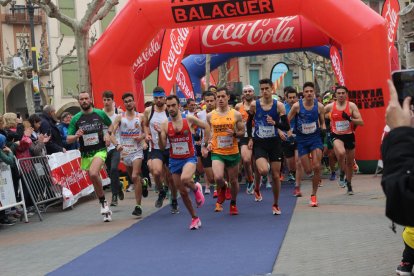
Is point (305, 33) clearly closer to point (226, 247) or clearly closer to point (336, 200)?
point (336, 200)

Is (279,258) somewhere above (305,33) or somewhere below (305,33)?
below

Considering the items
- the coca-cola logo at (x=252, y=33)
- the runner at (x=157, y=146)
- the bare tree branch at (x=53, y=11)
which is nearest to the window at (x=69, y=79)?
the bare tree branch at (x=53, y=11)

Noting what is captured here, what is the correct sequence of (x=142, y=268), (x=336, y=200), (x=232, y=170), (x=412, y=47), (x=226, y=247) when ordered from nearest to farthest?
(x=142, y=268) → (x=226, y=247) → (x=412, y=47) → (x=232, y=170) → (x=336, y=200)

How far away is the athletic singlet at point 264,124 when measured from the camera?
10250 millimetres

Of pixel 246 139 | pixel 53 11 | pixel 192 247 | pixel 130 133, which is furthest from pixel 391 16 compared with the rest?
pixel 192 247

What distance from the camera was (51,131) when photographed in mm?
13938

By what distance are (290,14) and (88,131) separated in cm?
644

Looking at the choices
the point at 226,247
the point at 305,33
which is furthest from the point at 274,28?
the point at 226,247

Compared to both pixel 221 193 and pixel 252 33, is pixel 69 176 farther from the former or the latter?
pixel 252 33

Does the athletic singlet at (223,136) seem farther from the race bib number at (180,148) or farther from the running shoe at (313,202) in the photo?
the running shoe at (313,202)

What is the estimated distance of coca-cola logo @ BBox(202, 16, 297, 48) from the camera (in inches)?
724

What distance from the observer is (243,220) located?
9734mm

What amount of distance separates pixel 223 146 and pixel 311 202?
5.52 ft

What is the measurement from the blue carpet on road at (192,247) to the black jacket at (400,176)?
3333mm
